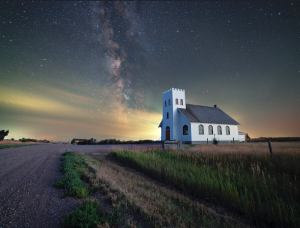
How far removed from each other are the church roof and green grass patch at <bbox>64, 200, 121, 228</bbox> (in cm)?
2534

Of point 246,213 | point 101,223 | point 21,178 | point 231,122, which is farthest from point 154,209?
point 231,122

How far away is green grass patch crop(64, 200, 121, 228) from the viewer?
236 centimetres

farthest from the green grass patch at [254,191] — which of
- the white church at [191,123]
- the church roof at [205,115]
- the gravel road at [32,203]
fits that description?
the church roof at [205,115]

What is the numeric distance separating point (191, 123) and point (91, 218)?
25.9 m

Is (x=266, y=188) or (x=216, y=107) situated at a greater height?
(x=216, y=107)

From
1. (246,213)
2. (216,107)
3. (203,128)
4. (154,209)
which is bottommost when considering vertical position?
(246,213)

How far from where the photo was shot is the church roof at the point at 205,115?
28.7 m

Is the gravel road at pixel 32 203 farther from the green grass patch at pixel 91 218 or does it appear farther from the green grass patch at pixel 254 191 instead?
the green grass patch at pixel 254 191

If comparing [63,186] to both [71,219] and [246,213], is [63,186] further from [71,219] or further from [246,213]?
[246,213]

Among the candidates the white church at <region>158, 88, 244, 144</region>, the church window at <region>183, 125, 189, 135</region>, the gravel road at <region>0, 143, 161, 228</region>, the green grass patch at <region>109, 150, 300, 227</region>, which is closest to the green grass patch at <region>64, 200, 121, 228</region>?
the gravel road at <region>0, 143, 161, 228</region>

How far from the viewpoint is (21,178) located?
4.90 meters

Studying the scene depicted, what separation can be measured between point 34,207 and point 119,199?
1.77 meters

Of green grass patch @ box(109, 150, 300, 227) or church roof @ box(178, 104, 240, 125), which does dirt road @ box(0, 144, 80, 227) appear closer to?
green grass patch @ box(109, 150, 300, 227)

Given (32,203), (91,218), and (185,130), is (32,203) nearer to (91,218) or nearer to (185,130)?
(91,218)
